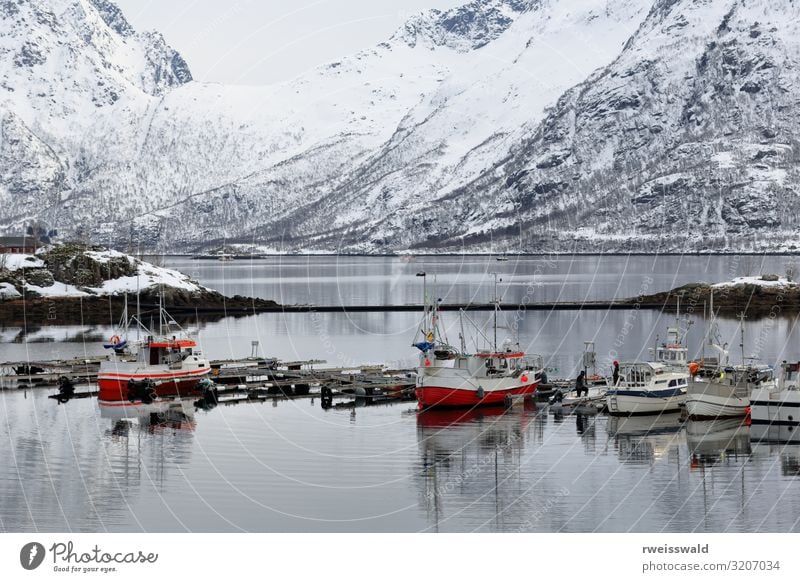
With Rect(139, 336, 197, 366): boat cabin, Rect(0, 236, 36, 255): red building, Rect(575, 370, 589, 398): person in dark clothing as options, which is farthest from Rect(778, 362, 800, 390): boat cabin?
Rect(0, 236, 36, 255): red building

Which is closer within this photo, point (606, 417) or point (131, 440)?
point (131, 440)

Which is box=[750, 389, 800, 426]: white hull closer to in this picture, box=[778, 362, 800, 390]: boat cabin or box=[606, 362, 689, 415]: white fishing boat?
box=[778, 362, 800, 390]: boat cabin

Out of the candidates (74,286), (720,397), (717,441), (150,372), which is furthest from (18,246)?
(717,441)

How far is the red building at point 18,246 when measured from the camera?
181 metres

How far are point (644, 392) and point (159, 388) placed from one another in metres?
27.5

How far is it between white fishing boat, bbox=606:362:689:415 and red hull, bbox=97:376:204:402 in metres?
24.5

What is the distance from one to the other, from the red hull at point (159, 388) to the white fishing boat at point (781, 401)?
32.1m

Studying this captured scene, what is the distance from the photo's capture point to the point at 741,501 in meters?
45.6

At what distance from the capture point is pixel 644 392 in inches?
2611

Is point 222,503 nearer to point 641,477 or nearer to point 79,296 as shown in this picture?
point 641,477

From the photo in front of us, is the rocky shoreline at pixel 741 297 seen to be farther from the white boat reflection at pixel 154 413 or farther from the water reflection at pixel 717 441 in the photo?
the white boat reflection at pixel 154 413

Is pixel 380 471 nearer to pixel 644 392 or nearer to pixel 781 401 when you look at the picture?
pixel 644 392
